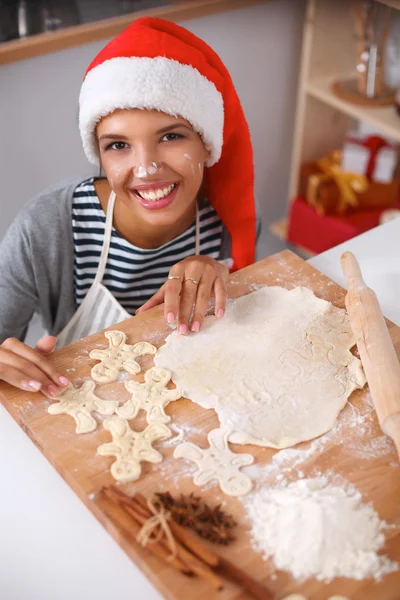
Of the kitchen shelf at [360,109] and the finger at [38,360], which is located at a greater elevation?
the finger at [38,360]

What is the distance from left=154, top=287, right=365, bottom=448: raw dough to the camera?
2.82 feet

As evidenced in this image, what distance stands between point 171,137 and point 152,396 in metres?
0.44

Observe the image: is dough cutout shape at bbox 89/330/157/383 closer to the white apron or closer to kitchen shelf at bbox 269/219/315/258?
the white apron

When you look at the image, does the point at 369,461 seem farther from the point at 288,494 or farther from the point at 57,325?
the point at 57,325

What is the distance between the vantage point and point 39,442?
2.72 feet

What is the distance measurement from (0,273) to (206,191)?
0.43 m

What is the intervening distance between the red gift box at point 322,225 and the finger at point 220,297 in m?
1.26

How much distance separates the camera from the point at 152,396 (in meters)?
0.89

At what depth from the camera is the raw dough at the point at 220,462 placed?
0.78m

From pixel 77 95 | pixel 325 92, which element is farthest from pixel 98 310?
pixel 325 92

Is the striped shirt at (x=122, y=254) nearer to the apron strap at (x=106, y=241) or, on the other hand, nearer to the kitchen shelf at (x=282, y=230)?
the apron strap at (x=106, y=241)

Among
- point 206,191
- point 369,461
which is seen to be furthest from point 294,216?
point 369,461

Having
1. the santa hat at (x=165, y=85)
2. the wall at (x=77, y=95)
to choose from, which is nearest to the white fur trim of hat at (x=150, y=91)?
the santa hat at (x=165, y=85)

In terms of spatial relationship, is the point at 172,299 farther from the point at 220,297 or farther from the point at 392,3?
the point at 392,3
